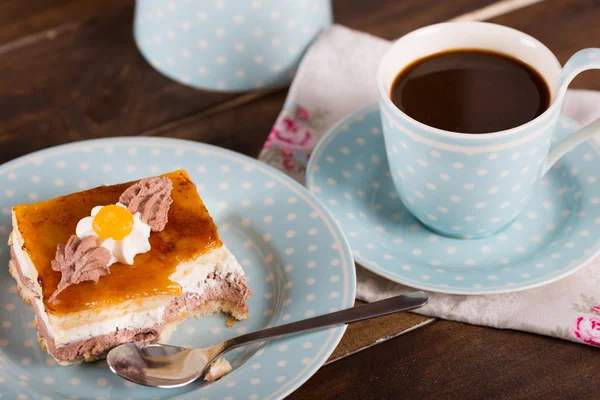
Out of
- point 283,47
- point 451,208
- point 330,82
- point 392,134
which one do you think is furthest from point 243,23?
point 451,208

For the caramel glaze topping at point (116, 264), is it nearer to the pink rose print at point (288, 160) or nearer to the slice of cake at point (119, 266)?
the slice of cake at point (119, 266)

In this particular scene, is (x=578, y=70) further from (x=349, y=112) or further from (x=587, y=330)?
(x=349, y=112)

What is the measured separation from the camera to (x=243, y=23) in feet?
4.96

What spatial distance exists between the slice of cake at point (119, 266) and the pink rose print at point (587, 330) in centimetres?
51

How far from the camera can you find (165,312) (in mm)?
1157

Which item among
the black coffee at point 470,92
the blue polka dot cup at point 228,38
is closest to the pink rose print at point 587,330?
the black coffee at point 470,92

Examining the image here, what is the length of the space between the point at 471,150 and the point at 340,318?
32cm

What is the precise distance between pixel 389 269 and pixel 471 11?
940 millimetres

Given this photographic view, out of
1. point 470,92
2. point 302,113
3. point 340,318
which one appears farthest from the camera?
point 302,113

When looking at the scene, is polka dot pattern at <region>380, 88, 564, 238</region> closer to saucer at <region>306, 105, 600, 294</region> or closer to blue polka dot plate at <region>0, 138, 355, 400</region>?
saucer at <region>306, 105, 600, 294</region>

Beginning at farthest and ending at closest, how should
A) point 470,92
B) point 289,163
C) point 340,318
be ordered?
point 289,163 < point 470,92 < point 340,318

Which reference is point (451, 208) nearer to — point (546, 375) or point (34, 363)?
point (546, 375)

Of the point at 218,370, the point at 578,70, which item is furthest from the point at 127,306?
the point at 578,70

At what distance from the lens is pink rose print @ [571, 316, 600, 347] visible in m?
1.10
